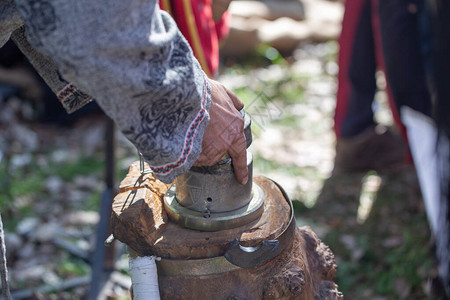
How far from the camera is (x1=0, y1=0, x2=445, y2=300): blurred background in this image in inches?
121

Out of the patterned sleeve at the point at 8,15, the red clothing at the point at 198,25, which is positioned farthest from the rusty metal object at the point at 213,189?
the red clothing at the point at 198,25

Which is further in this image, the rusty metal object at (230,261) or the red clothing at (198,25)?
the red clothing at (198,25)

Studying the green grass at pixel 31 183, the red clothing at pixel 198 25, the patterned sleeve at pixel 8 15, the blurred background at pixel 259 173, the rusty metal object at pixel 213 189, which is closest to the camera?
the patterned sleeve at pixel 8 15

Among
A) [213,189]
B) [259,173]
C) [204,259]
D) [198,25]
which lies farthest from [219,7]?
[204,259]

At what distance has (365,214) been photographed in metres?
3.65

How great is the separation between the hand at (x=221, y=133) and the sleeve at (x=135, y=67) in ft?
0.14

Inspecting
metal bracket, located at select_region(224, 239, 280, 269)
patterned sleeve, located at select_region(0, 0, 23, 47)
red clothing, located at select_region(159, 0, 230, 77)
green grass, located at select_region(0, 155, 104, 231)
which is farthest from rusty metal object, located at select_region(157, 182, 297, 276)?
green grass, located at select_region(0, 155, 104, 231)

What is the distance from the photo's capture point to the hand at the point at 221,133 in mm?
1385

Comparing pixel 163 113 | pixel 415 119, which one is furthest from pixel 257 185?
pixel 415 119

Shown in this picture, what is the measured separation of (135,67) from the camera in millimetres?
1168

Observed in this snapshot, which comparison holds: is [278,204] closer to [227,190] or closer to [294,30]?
[227,190]

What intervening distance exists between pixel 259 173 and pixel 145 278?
248 cm

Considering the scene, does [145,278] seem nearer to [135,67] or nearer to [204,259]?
[204,259]

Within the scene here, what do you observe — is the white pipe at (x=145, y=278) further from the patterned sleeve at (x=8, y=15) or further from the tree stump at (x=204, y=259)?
the patterned sleeve at (x=8, y=15)
